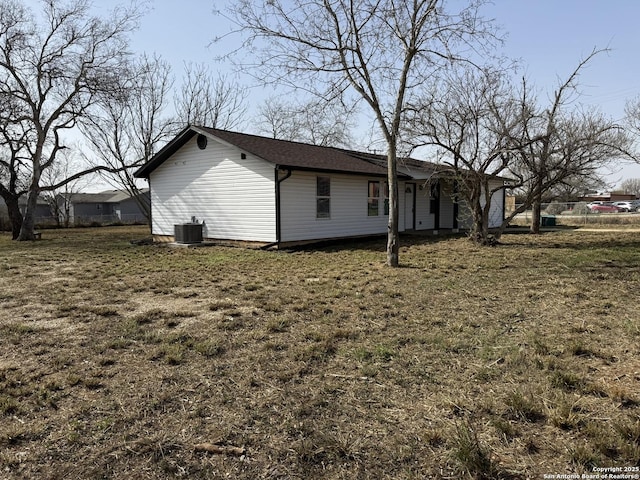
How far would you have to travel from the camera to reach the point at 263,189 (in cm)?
1188

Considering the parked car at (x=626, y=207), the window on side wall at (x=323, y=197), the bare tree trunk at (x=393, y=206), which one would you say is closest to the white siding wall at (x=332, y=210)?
the window on side wall at (x=323, y=197)

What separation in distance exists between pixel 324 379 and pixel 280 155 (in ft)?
33.2

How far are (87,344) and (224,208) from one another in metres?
9.19

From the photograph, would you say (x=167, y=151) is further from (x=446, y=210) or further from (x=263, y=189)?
(x=446, y=210)

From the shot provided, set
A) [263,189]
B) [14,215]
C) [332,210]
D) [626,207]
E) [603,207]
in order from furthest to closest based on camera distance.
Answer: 1. [603,207]
2. [626,207]
3. [14,215]
4. [332,210]
5. [263,189]

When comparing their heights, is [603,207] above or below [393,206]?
above

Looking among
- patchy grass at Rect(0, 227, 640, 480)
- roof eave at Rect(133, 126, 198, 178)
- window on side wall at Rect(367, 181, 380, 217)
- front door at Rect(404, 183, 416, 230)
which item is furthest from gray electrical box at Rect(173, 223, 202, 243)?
front door at Rect(404, 183, 416, 230)

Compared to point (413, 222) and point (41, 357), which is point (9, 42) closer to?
point (413, 222)

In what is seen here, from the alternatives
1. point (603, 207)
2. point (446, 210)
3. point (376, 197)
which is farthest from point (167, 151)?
point (603, 207)

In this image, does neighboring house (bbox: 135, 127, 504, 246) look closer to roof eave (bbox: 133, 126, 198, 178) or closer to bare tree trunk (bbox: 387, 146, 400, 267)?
roof eave (bbox: 133, 126, 198, 178)

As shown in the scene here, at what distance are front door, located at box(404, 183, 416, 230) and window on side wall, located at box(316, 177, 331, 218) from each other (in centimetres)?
457

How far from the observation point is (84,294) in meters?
6.31

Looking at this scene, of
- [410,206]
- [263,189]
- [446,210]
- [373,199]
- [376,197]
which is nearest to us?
[263,189]

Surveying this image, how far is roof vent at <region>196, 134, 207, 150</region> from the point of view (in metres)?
13.0
